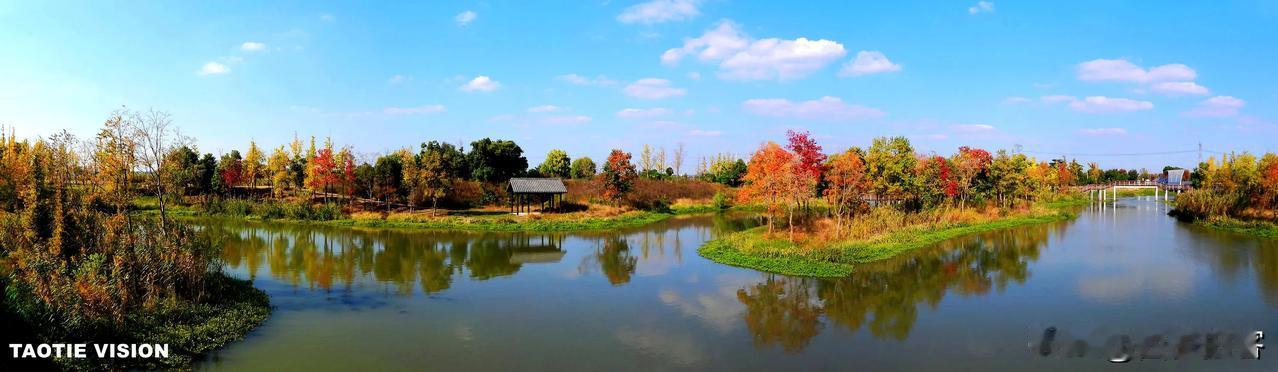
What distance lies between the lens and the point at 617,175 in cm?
4459

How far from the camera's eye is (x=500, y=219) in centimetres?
3525

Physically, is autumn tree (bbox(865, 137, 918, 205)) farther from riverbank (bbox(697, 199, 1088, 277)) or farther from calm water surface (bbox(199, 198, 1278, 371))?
calm water surface (bbox(199, 198, 1278, 371))

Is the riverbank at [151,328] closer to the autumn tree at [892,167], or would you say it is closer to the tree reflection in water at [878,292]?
the tree reflection in water at [878,292]

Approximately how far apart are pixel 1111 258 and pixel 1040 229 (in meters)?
12.6

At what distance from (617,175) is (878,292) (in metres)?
29.4

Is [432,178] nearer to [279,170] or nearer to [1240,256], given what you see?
[279,170]

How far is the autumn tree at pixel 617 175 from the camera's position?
44156mm

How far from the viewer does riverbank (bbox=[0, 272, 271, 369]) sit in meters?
9.98

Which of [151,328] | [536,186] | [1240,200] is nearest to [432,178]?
[536,186]

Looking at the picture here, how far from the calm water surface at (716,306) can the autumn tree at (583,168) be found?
5396 centimetres

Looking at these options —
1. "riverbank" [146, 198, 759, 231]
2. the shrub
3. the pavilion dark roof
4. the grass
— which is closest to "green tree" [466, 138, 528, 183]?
"riverbank" [146, 198, 759, 231]

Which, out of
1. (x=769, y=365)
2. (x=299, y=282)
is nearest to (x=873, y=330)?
(x=769, y=365)

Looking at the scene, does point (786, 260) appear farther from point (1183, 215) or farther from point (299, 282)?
point (1183, 215)

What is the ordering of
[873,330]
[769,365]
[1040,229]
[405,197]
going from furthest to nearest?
[405,197] → [1040,229] → [873,330] → [769,365]
